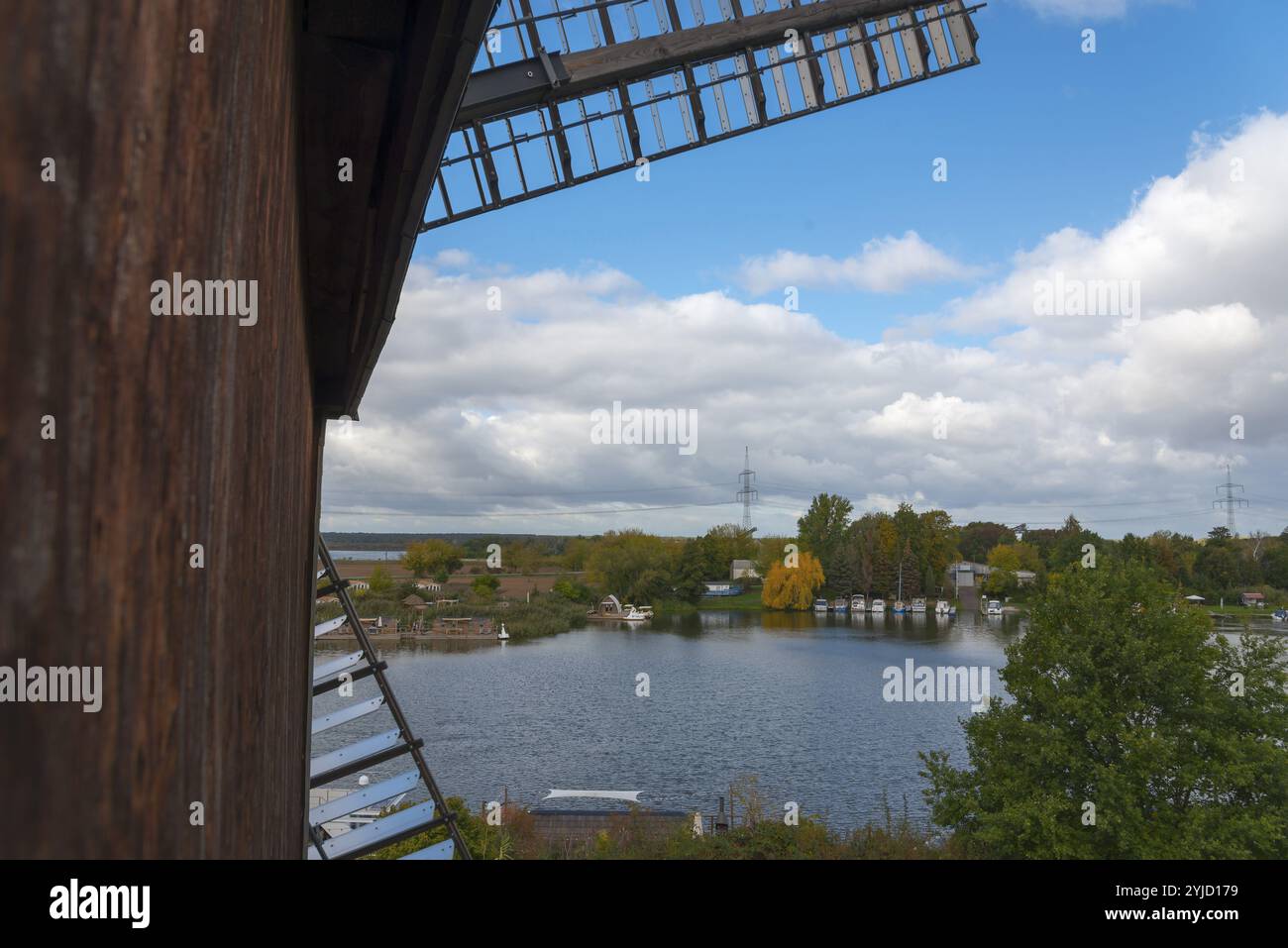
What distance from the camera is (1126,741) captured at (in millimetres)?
26422

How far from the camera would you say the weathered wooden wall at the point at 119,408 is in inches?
20.3

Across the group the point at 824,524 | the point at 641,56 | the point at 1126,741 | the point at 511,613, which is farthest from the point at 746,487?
the point at 641,56

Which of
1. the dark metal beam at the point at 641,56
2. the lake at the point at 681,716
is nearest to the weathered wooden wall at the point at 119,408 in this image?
the dark metal beam at the point at 641,56

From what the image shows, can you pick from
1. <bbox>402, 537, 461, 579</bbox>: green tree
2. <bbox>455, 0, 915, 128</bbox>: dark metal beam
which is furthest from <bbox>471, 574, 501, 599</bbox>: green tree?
<bbox>455, 0, 915, 128</bbox>: dark metal beam

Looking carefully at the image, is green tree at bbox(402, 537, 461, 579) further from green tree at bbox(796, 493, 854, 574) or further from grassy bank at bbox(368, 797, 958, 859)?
green tree at bbox(796, 493, 854, 574)

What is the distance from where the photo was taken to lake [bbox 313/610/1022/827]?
34.3 m

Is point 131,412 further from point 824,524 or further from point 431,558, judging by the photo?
point 824,524

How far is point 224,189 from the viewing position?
101 centimetres

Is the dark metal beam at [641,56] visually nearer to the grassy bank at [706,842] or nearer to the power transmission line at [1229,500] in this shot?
the grassy bank at [706,842]

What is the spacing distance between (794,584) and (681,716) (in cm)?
2895

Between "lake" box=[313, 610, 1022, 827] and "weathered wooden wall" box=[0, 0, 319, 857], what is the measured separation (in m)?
31.1

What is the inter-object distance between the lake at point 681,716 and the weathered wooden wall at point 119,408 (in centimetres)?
3111

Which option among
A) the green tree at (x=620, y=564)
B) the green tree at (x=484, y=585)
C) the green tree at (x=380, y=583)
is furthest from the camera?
the green tree at (x=620, y=564)

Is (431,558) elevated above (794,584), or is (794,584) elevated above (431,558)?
(431,558)
